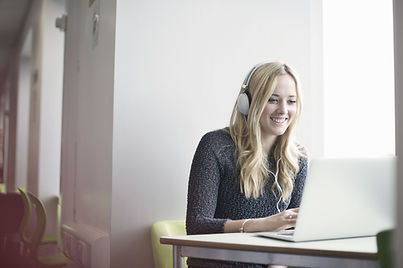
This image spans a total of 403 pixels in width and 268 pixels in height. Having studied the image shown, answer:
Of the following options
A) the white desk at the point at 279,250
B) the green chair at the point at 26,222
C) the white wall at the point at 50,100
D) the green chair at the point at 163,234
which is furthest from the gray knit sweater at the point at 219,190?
the white wall at the point at 50,100

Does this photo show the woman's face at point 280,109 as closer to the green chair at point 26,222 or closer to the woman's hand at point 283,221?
the woman's hand at point 283,221

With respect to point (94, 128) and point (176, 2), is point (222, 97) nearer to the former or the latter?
point (176, 2)

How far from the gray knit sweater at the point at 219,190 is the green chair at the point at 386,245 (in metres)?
1.11

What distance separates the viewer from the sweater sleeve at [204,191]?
80.9 inches

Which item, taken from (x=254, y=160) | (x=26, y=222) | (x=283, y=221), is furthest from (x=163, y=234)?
(x=26, y=222)

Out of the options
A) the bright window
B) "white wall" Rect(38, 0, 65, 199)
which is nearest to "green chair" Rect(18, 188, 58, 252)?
"white wall" Rect(38, 0, 65, 199)

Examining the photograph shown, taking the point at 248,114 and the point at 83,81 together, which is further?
the point at 83,81

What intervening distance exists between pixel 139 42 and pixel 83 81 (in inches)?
36.5

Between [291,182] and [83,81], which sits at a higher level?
[83,81]

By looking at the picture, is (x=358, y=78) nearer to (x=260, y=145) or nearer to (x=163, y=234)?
(x=260, y=145)

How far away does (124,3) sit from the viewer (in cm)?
265

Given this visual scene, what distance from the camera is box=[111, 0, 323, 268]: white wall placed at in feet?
8.59

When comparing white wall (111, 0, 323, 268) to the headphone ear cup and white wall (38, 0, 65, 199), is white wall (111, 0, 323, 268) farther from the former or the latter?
white wall (38, 0, 65, 199)

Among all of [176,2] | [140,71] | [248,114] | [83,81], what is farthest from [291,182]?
[83,81]
